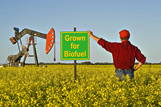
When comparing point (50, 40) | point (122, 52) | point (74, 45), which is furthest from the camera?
point (50, 40)

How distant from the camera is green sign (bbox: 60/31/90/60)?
958cm

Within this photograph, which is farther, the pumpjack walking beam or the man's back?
the pumpjack walking beam

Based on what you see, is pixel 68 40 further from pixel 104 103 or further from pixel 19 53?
pixel 19 53

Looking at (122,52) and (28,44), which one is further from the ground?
(28,44)

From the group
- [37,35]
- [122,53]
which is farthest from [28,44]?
[122,53]

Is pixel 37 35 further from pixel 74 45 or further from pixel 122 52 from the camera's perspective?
pixel 122 52

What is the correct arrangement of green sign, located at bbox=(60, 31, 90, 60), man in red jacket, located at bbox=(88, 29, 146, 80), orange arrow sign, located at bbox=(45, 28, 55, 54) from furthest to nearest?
1. orange arrow sign, located at bbox=(45, 28, 55, 54)
2. green sign, located at bbox=(60, 31, 90, 60)
3. man in red jacket, located at bbox=(88, 29, 146, 80)

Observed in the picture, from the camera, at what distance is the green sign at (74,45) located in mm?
9578

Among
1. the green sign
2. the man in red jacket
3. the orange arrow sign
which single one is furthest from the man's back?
the orange arrow sign

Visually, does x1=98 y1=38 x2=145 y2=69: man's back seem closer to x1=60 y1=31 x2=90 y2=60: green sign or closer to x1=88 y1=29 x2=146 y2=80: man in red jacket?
x1=88 y1=29 x2=146 y2=80: man in red jacket

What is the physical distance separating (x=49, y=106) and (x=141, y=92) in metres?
2.36

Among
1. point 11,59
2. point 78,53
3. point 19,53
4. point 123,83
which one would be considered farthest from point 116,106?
point 11,59

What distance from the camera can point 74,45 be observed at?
31.5ft

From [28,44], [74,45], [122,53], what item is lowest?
[122,53]
